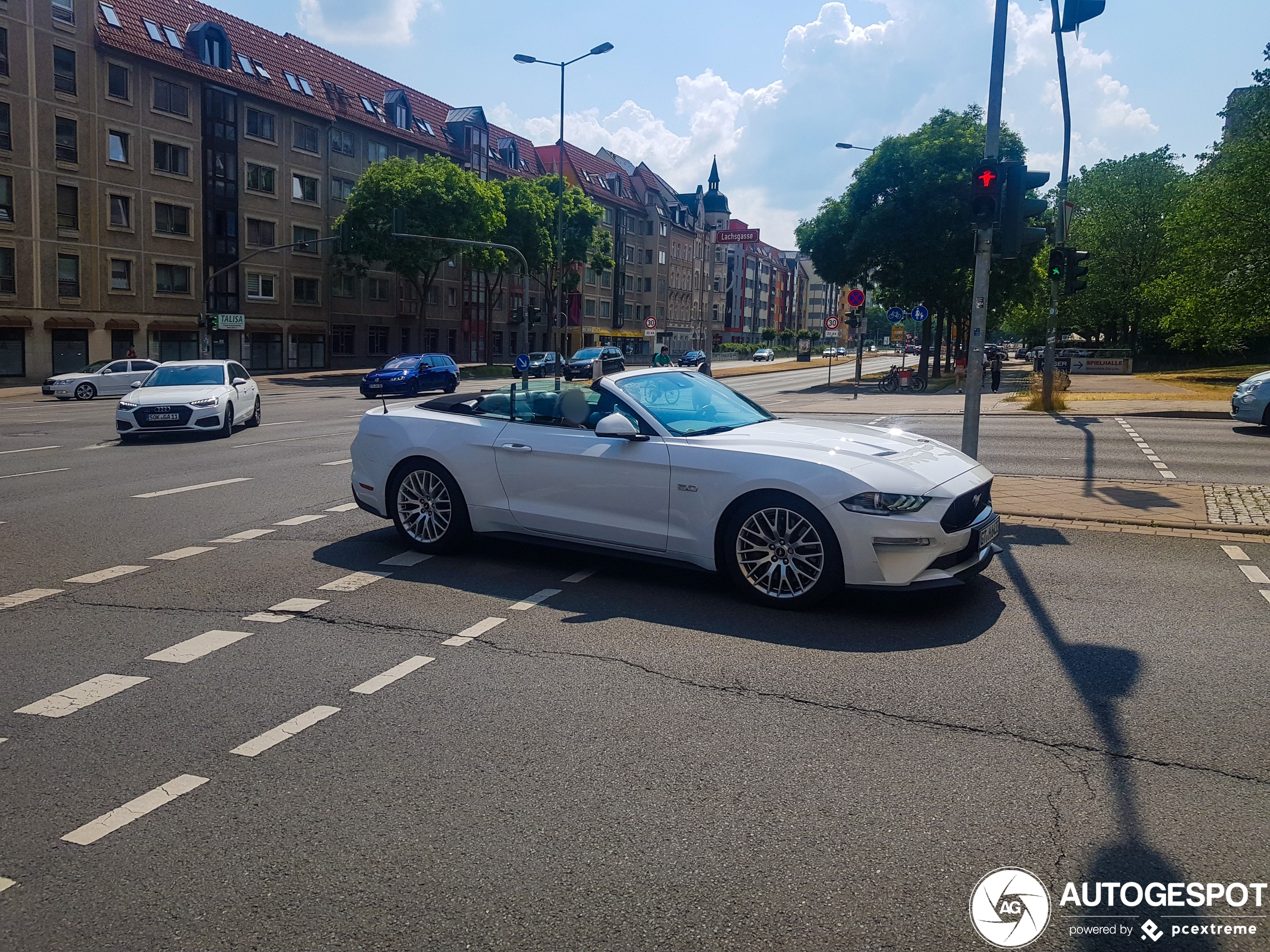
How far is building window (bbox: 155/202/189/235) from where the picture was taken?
49094mm

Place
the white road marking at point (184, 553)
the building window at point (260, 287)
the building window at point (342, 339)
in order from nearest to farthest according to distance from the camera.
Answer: the white road marking at point (184, 553) → the building window at point (260, 287) → the building window at point (342, 339)

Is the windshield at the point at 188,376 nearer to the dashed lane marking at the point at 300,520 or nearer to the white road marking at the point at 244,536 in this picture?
the dashed lane marking at the point at 300,520

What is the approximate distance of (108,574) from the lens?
25.2 ft

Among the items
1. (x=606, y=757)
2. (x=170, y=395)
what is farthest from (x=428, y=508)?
(x=170, y=395)

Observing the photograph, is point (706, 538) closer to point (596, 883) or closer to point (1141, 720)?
point (1141, 720)

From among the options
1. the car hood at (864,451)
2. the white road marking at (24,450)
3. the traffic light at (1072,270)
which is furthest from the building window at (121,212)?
A: the car hood at (864,451)

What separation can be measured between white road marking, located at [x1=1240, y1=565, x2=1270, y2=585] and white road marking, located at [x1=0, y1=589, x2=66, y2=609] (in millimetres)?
8048

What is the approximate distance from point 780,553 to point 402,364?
32868mm

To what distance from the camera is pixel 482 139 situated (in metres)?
75.0

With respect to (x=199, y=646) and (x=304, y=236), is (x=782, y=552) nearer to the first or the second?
(x=199, y=646)

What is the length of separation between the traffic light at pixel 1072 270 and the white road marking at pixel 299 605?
52.9 feet

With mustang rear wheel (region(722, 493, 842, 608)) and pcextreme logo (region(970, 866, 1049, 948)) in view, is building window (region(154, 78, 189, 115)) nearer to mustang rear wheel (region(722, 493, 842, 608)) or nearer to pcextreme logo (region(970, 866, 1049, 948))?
mustang rear wheel (region(722, 493, 842, 608))

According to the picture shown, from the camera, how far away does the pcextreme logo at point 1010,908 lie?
2945 mm

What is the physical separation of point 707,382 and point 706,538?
5.70 ft
